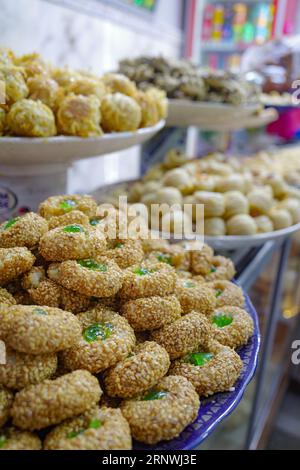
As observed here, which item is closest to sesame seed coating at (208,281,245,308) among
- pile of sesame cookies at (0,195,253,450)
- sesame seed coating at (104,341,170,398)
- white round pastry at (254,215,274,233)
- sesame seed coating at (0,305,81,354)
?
pile of sesame cookies at (0,195,253,450)

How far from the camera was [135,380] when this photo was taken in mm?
594

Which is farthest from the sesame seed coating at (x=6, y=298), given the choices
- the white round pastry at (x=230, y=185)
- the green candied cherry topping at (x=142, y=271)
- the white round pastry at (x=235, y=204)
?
the white round pastry at (x=230, y=185)

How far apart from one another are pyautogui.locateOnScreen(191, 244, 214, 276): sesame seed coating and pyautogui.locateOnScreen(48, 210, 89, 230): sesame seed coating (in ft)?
0.89

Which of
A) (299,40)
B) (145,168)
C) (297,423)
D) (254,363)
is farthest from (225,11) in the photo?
(254,363)

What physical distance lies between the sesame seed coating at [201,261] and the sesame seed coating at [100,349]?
0.30 meters

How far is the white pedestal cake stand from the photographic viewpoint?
89 centimetres

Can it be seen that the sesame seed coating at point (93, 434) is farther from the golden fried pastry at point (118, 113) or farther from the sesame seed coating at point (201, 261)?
the golden fried pastry at point (118, 113)

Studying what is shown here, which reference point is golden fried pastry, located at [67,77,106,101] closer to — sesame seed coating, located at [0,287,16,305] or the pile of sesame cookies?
the pile of sesame cookies

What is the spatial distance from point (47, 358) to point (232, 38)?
18.2ft

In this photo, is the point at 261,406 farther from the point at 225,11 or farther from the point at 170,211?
the point at 225,11

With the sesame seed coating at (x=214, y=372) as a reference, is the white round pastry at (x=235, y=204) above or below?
above

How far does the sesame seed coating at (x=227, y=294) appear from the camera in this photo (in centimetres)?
85

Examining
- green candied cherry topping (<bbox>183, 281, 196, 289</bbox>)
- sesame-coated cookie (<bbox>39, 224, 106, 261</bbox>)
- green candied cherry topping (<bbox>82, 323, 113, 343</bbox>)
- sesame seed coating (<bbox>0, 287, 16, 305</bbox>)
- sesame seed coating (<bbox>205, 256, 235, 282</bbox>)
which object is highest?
sesame-coated cookie (<bbox>39, 224, 106, 261</bbox>)
